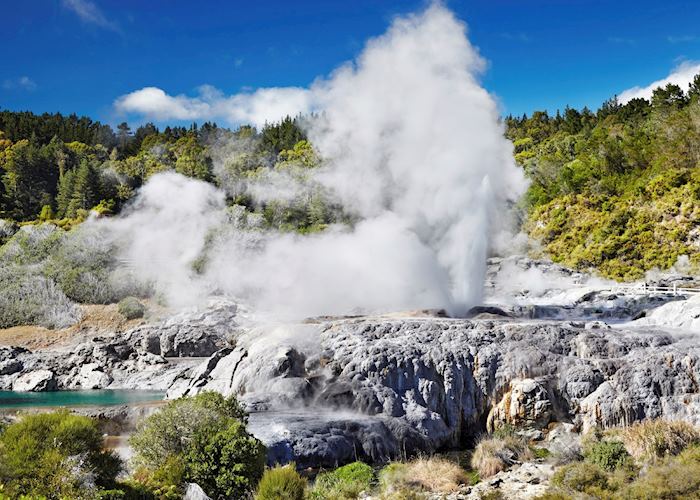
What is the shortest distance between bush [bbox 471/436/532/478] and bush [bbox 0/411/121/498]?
7.87 metres

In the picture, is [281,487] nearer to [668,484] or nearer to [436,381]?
[668,484]

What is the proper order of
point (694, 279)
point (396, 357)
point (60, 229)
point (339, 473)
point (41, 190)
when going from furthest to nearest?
point (41, 190), point (60, 229), point (694, 279), point (396, 357), point (339, 473)

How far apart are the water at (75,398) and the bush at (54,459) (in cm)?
1586

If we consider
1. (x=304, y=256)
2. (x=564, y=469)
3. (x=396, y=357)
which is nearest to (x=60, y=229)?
(x=304, y=256)

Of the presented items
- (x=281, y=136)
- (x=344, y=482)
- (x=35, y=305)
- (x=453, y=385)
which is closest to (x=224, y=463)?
(x=344, y=482)

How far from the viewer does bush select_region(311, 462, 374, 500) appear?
34.8ft

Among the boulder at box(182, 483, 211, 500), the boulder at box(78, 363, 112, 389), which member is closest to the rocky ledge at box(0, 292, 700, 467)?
the boulder at box(182, 483, 211, 500)

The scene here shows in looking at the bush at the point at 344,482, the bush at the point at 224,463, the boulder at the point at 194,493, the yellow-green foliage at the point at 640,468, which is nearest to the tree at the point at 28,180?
the bush at the point at 344,482

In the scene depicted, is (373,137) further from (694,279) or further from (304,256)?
(694,279)

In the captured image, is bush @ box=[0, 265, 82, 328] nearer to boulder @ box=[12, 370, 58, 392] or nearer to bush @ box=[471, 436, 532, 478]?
boulder @ box=[12, 370, 58, 392]

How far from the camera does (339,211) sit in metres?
60.2

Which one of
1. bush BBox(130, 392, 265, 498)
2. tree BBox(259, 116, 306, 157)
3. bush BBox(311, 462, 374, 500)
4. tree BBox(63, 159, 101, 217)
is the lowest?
bush BBox(311, 462, 374, 500)

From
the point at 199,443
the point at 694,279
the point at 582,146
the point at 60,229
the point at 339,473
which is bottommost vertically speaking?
the point at 339,473

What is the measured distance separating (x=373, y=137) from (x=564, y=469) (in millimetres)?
50496
